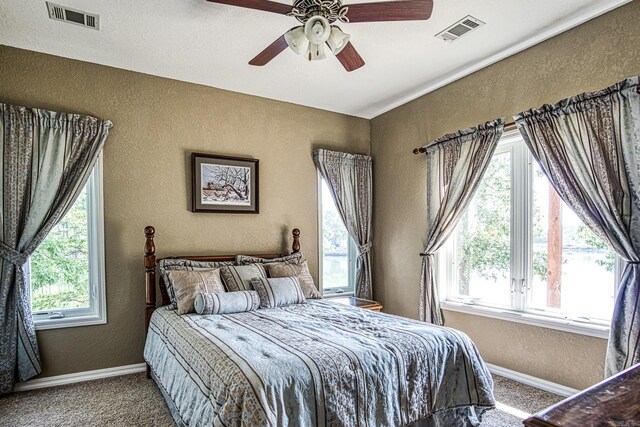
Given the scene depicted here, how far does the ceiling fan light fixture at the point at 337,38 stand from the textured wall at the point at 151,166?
2.06m

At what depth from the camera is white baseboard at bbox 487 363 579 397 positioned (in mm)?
2791

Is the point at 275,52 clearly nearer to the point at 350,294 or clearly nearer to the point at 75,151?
the point at 75,151

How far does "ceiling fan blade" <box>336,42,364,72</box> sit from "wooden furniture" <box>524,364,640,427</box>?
218cm

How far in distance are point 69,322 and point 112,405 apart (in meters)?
0.89

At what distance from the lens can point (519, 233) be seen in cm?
319

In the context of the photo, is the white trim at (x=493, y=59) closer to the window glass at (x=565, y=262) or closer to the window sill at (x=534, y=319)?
the window glass at (x=565, y=262)

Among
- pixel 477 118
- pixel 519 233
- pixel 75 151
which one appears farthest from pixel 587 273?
pixel 75 151

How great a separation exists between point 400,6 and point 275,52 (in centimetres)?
91

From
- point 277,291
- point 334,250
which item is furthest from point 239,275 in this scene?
point 334,250

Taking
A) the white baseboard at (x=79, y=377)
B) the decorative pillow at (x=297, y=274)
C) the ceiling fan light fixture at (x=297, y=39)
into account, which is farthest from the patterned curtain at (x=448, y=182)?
the white baseboard at (x=79, y=377)

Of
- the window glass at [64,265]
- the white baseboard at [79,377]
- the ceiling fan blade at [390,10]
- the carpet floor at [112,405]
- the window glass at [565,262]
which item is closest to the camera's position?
the ceiling fan blade at [390,10]

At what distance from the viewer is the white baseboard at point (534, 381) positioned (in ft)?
9.16

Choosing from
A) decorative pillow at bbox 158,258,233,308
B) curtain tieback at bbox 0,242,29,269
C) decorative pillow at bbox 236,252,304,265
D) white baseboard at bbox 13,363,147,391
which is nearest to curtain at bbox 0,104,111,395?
curtain tieback at bbox 0,242,29,269

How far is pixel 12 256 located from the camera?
2.89 meters
